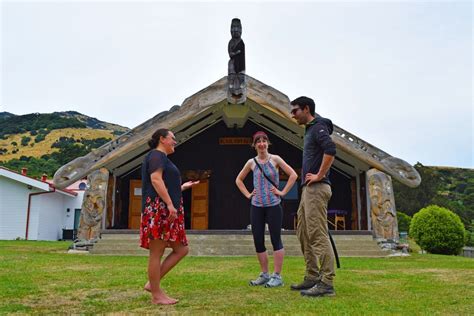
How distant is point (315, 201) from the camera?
13.4 feet

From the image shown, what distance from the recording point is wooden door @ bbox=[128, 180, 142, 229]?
1456 centimetres

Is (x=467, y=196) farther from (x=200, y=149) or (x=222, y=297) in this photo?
(x=222, y=297)

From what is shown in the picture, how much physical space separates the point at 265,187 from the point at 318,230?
870 mm

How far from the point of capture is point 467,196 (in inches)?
1727

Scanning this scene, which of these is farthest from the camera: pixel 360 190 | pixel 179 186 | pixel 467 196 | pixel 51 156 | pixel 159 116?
pixel 51 156

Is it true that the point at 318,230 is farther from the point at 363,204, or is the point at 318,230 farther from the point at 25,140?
the point at 25,140

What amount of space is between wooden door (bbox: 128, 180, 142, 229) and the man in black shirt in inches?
432

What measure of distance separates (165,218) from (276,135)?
11453 mm

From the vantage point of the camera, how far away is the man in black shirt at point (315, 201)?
13.0 feet

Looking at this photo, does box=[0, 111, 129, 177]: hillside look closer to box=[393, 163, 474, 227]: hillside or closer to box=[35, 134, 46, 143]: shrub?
box=[35, 134, 46, 143]: shrub

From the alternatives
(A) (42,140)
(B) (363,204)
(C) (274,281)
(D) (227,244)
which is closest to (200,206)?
(D) (227,244)

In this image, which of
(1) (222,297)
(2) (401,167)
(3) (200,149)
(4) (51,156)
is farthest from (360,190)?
(4) (51,156)

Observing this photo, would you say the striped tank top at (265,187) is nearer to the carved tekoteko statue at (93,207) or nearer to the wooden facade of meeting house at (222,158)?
the wooden facade of meeting house at (222,158)

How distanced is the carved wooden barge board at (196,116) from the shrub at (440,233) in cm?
185
